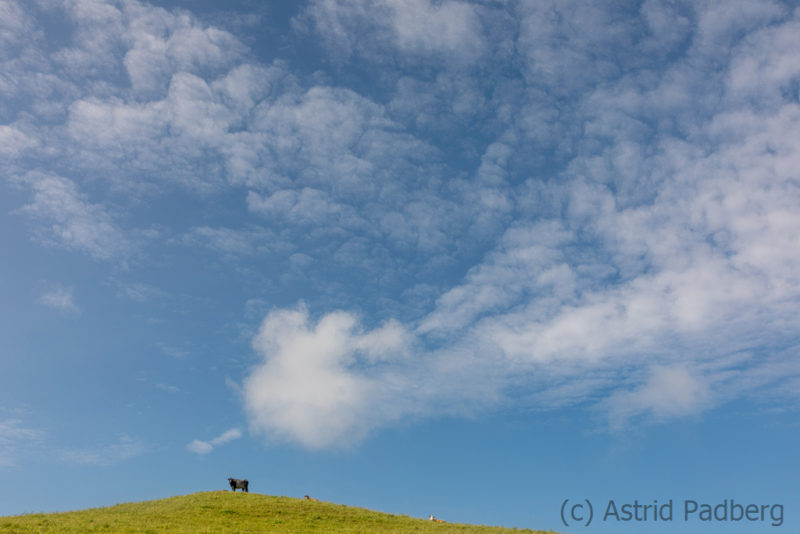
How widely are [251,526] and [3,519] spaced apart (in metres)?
17.7

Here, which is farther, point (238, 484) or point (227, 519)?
point (238, 484)

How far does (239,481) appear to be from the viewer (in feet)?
185

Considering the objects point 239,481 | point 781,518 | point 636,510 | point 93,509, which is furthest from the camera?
point 239,481

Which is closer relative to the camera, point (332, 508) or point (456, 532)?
point (456, 532)

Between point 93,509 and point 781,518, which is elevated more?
point 781,518

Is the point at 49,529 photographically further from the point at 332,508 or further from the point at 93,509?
the point at 332,508

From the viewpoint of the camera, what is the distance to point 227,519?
41750 mm

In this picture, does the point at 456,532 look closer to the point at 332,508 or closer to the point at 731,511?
the point at 332,508

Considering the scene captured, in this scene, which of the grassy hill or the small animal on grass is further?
the small animal on grass

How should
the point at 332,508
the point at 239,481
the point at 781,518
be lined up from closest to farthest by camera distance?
the point at 781,518, the point at 332,508, the point at 239,481

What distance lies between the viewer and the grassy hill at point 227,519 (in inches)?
1468

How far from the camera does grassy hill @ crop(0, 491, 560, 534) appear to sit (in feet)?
122

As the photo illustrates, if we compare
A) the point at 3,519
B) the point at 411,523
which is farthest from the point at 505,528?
the point at 3,519

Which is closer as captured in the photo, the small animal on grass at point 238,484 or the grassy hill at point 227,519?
the grassy hill at point 227,519
